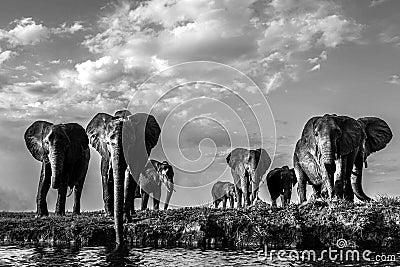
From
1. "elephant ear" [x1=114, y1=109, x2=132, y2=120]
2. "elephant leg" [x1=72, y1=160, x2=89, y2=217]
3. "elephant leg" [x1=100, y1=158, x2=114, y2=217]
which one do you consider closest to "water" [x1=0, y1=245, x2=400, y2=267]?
"elephant ear" [x1=114, y1=109, x2=132, y2=120]

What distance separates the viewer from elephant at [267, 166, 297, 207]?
47656 millimetres

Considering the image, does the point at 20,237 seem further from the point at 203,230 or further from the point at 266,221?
the point at 266,221

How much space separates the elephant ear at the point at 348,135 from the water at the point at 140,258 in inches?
505

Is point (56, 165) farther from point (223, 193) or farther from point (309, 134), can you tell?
point (223, 193)

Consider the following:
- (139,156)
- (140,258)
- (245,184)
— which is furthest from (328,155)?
(140,258)

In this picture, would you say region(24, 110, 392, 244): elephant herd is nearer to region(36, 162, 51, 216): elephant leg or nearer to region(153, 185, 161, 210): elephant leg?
region(36, 162, 51, 216): elephant leg

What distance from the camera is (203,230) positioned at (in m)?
23.2

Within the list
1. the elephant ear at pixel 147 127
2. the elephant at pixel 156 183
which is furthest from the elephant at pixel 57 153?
the elephant at pixel 156 183

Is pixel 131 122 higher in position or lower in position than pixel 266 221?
higher

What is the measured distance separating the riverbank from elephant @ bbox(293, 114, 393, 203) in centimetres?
457

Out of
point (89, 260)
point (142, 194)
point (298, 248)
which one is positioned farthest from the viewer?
point (142, 194)

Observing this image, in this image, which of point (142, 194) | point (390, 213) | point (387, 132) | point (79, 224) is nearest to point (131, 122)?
point (79, 224)

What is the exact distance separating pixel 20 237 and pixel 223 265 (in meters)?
13.3

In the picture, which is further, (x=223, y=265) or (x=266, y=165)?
(x=266, y=165)
